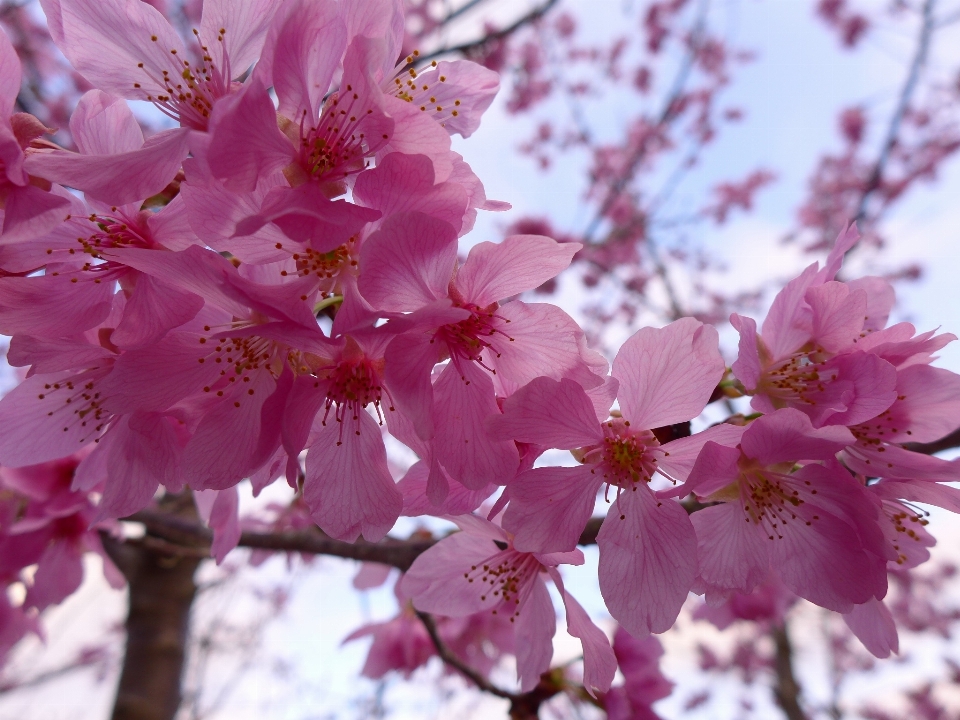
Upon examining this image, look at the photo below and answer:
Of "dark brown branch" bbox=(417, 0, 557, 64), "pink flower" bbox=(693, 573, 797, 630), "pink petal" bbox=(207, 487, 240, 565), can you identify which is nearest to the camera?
"pink petal" bbox=(207, 487, 240, 565)

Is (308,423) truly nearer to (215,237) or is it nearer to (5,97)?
(215,237)

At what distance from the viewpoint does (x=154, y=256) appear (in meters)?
0.76

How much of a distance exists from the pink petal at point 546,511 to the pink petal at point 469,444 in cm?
4

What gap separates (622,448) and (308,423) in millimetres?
487

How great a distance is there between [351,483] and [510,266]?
1.34 feet

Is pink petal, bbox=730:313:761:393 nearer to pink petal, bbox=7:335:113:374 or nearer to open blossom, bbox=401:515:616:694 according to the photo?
open blossom, bbox=401:515:616:694

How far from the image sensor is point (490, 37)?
3.60m

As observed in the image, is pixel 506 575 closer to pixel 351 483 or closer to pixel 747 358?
pixel 351 483

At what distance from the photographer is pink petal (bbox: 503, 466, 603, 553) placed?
0.86m

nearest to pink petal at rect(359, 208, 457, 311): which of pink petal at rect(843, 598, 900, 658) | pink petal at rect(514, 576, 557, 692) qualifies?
pink petal at rect(514, 576, 557, 692)

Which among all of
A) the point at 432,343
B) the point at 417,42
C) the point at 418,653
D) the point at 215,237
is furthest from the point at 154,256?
the point at 417,42

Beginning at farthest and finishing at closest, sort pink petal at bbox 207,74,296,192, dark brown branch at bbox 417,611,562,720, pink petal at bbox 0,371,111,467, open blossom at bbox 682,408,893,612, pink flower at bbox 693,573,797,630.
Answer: dark brown branch at bbox 417,611,562,720 → pink flower at bbox 693,573,797,630 → pink petal at bbox 0,371,111,467 → open blossom at bbox 682,408,893,612 → pink petal at bbox 207,74,296,192

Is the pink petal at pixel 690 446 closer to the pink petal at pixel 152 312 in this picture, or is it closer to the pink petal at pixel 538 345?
the pink petal at pixel 538 345

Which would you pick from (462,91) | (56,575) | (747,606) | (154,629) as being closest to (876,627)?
(747,606)
